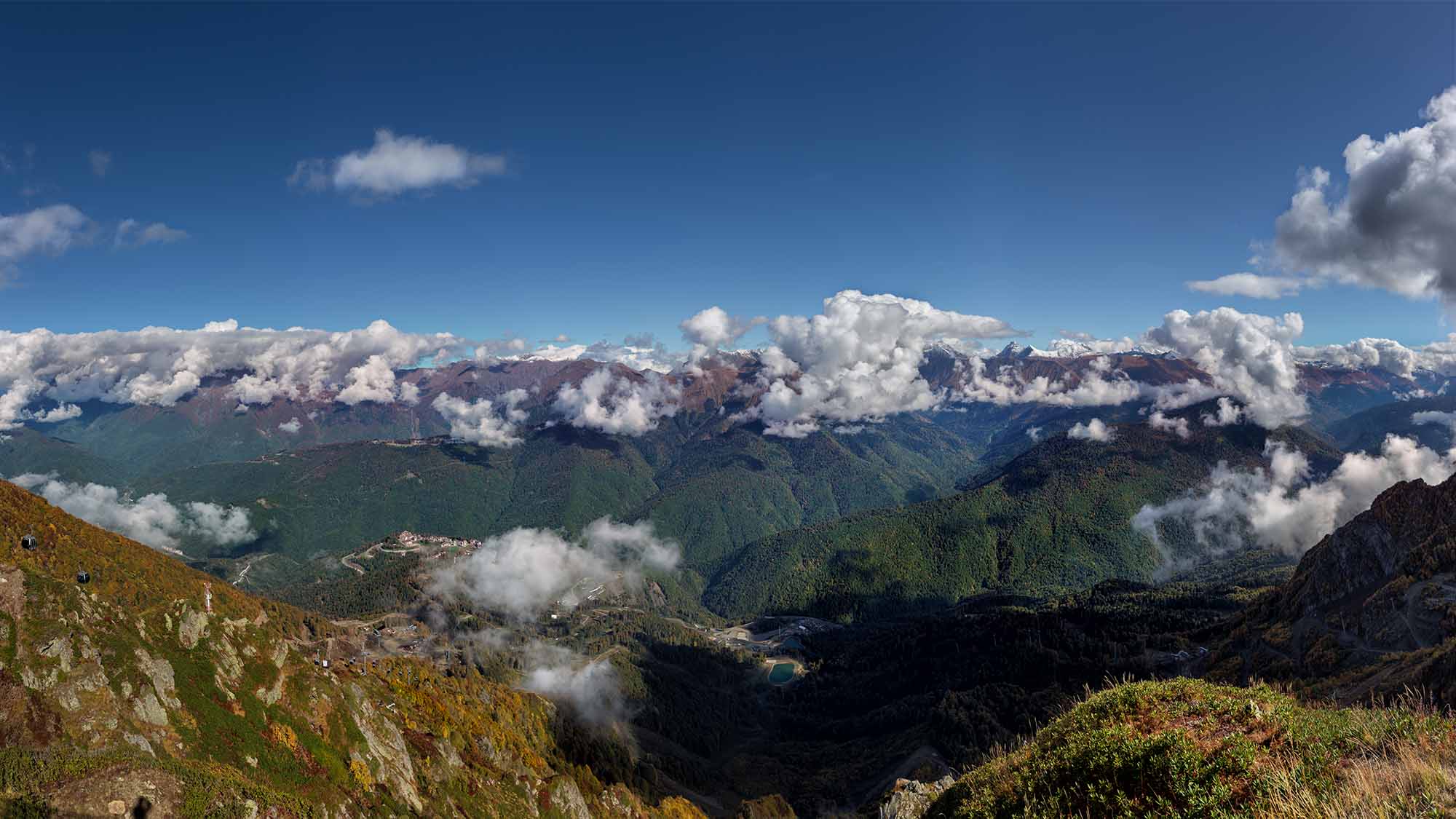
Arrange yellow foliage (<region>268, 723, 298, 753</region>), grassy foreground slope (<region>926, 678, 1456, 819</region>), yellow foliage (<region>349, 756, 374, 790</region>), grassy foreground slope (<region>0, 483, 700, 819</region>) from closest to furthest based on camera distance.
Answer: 1. grassy foreground slope (<region>926, 678, 1456, 819</region>)
2. grassy foreground slope (<region>0, 483, 700, 819</region>)
3. yellow foliage (<region>268, 723, 298, 753</region>)
4. yellow foliage (<region>349, 756, 374, 790</region>)

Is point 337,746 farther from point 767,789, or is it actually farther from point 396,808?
point 767,789

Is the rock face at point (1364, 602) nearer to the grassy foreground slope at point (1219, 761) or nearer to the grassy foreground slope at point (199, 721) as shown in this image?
the grassy foreground slope at point (1219, 761)

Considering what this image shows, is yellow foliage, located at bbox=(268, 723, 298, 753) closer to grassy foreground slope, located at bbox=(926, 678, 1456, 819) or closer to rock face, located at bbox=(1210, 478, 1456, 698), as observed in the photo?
grassy foreground slope, located at bbox=(926, 678, 1456, 819)

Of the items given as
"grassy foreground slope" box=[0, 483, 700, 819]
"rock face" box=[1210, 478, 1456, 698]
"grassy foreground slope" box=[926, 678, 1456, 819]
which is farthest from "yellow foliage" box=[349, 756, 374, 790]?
"rock face" box=[1210, 478, 1456, 698]

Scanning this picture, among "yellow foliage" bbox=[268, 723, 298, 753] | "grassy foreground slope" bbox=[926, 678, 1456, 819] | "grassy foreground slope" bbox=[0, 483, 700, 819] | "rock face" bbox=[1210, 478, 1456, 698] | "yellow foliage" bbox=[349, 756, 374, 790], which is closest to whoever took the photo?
"grassy foreground slope" bbox=[926, 678, 1456, 819]

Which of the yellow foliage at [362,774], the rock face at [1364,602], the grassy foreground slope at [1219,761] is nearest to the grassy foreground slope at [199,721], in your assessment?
the yellow foliage at [362,774]

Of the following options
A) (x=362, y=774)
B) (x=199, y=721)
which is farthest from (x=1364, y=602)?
(x=199, y=721)

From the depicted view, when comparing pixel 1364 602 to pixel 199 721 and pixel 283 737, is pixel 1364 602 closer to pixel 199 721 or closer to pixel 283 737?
pixel 283 737
